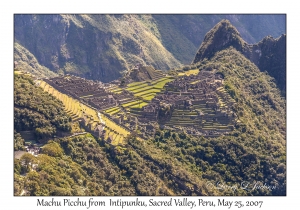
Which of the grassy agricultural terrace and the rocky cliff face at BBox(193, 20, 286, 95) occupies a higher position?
the rocky cliff face at BBox(193, 20, 286, 95)

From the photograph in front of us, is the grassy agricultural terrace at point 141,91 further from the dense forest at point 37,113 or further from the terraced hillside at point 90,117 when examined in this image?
the dense forest at point 37,113

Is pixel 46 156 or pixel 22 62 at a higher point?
pixel 22 62

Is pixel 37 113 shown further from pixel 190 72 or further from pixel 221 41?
pixel 221 41

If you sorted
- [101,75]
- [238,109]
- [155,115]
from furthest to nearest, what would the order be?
[101,75], [238,109], [155,115]

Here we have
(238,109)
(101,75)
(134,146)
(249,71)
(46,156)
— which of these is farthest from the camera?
(101,75)

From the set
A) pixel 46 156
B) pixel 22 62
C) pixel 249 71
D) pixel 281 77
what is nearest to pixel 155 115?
pixel 46 156

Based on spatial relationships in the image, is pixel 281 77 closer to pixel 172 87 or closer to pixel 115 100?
pixel 172 87
